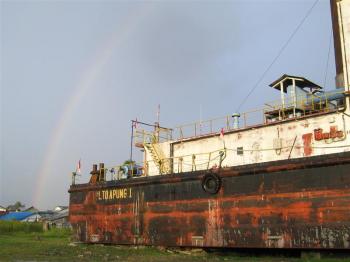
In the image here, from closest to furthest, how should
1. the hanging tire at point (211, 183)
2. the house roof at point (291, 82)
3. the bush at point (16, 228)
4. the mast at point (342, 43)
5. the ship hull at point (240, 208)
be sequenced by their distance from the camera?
the ship hull at point (240, 208), the mast at point (342, 43), the hanging tire at point (211, 183), the house roof at point (291, 82), the bush at point (16, 228)

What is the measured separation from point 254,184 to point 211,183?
1.84 meters

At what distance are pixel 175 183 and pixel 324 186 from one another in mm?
5995

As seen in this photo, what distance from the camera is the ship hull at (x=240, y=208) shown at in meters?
11.9

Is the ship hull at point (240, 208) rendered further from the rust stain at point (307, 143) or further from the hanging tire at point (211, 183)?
Result: the rust stain at point (307, 143)

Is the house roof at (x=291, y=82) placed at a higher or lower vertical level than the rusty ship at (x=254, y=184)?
higher

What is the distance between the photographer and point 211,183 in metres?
15.0

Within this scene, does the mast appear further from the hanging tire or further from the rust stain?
the hanging tire

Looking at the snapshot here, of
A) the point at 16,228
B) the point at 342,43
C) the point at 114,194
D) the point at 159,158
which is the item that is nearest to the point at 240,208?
the point at 159,158

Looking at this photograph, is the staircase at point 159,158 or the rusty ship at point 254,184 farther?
the staircase at point 159,158

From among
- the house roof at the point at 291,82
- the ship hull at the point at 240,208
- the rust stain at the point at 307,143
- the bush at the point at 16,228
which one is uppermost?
the house roof at the point at 291,82

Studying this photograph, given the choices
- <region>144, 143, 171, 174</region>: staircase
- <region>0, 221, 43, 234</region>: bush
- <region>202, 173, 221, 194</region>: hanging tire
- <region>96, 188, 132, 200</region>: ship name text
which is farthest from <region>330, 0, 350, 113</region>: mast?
<region>0, 221, 43, 234</region>: bush

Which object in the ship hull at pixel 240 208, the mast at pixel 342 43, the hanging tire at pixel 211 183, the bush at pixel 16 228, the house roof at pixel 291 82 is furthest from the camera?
the bush at pixel 16 228

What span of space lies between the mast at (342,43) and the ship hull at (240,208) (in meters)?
2.74

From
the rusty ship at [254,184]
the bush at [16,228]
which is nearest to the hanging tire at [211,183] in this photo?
the rusty ship at [254,184]
